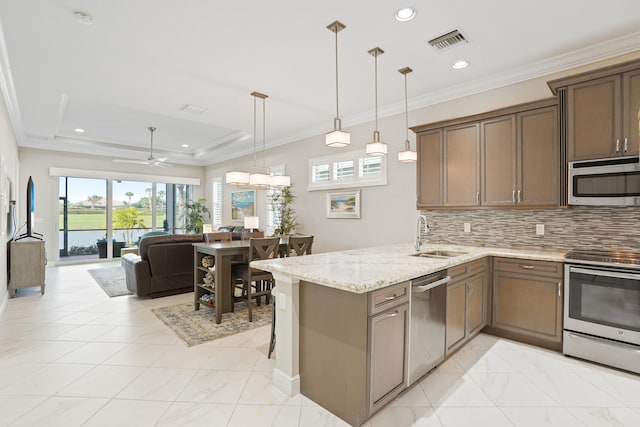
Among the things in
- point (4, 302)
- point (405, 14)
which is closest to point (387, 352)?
point (405, 14)

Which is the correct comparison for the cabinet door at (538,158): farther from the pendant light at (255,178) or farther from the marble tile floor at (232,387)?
the pendant light at (255,178)

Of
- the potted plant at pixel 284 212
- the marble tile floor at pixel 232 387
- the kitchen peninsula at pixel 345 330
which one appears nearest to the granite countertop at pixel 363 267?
the kitchen peninsula at pixel 345 330

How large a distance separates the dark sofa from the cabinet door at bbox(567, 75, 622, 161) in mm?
5038

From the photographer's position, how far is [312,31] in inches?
112

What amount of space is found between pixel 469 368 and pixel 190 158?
8990 mm

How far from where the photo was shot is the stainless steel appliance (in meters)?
2.51

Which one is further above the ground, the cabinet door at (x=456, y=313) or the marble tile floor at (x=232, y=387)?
the cabinet door at (x=456, y=313)

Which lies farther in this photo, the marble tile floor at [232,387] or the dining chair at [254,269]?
the dining chair at [254,269]

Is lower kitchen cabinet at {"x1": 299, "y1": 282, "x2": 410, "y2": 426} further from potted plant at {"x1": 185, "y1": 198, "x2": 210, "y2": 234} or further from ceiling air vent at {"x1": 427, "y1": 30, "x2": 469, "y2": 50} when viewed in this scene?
potted plant at {"x1": 185, "y1": 198, "x2": 210, "y2": 234}

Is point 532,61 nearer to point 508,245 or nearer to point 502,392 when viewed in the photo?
point 508,245

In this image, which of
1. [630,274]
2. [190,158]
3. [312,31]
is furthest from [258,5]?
[190,158]

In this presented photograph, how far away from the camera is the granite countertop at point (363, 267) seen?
6.19ft

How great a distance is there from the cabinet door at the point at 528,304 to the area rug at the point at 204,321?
8.50 feet

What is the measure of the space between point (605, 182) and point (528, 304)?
1.29 metres
